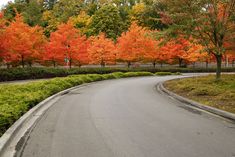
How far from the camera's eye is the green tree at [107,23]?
70.3 metres

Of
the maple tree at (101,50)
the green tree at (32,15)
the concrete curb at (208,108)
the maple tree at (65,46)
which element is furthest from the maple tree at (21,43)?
the green tree at (32,15)

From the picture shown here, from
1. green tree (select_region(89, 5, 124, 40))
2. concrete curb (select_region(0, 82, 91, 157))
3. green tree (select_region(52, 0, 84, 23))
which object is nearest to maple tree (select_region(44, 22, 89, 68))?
concrete curb (select_region(0, 82, 91, 157))

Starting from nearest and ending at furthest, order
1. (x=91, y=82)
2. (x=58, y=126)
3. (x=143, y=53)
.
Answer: (x=58, y=126) < (x=91, y=82) < (x=143, y=53)

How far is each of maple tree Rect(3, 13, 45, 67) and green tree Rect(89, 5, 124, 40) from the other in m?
30.2

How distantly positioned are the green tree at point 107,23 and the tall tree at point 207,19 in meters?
47.8

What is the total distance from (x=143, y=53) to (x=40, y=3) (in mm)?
56868

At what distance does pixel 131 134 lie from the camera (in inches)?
328

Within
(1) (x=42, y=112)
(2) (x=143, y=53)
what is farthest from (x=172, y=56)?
(1) (x=42, y=112)

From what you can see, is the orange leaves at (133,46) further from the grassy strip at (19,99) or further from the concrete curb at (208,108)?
the concrete curb at (208,108)

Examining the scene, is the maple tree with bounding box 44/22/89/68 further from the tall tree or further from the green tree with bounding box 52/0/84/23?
the green tree with bounding box 52/0/84/23

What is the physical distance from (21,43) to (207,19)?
22.1 metres

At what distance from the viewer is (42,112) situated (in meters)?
12.2

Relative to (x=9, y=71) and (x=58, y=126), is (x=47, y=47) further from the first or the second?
(x=58, y=126)

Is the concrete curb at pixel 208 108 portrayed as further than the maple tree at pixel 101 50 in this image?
No
